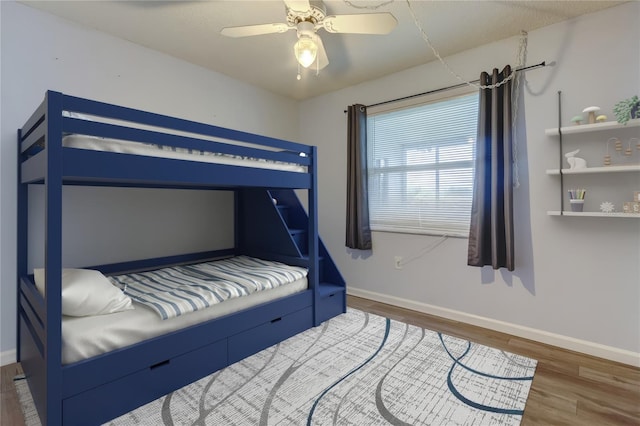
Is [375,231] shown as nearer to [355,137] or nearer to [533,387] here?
[355,137]

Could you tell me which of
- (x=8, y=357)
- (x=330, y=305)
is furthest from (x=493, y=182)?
(x=8, y=357)

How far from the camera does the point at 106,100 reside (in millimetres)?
2475

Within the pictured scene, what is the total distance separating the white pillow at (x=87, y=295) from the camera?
1556mm

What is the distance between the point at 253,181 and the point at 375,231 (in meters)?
1.64

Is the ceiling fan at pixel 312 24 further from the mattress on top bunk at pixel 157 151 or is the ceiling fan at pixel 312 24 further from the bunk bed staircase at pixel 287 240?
the bunk bed staircase at pixel 287 240

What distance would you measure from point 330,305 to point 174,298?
132 centimetres

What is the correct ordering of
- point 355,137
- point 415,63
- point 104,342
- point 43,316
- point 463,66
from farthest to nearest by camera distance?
1. point 355,137
2. point 415,63
3. point 463,66
4. point 104,342
5. point 43,316

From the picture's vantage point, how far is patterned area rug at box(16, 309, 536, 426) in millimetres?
1540

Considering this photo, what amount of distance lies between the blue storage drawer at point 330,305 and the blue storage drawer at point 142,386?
890mm

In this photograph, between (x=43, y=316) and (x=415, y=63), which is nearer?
(x=43, y=316)

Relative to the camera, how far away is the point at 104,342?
5.05ft

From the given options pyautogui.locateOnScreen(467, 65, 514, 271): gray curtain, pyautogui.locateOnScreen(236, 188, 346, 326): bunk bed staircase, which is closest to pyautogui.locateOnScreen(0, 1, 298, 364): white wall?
pyautogui.locateOnScreen(236, 188, 346, 326): bunk bed staircase

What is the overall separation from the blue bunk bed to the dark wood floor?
384 mm

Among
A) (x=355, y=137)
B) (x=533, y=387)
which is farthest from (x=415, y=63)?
(x=533, y=387)
